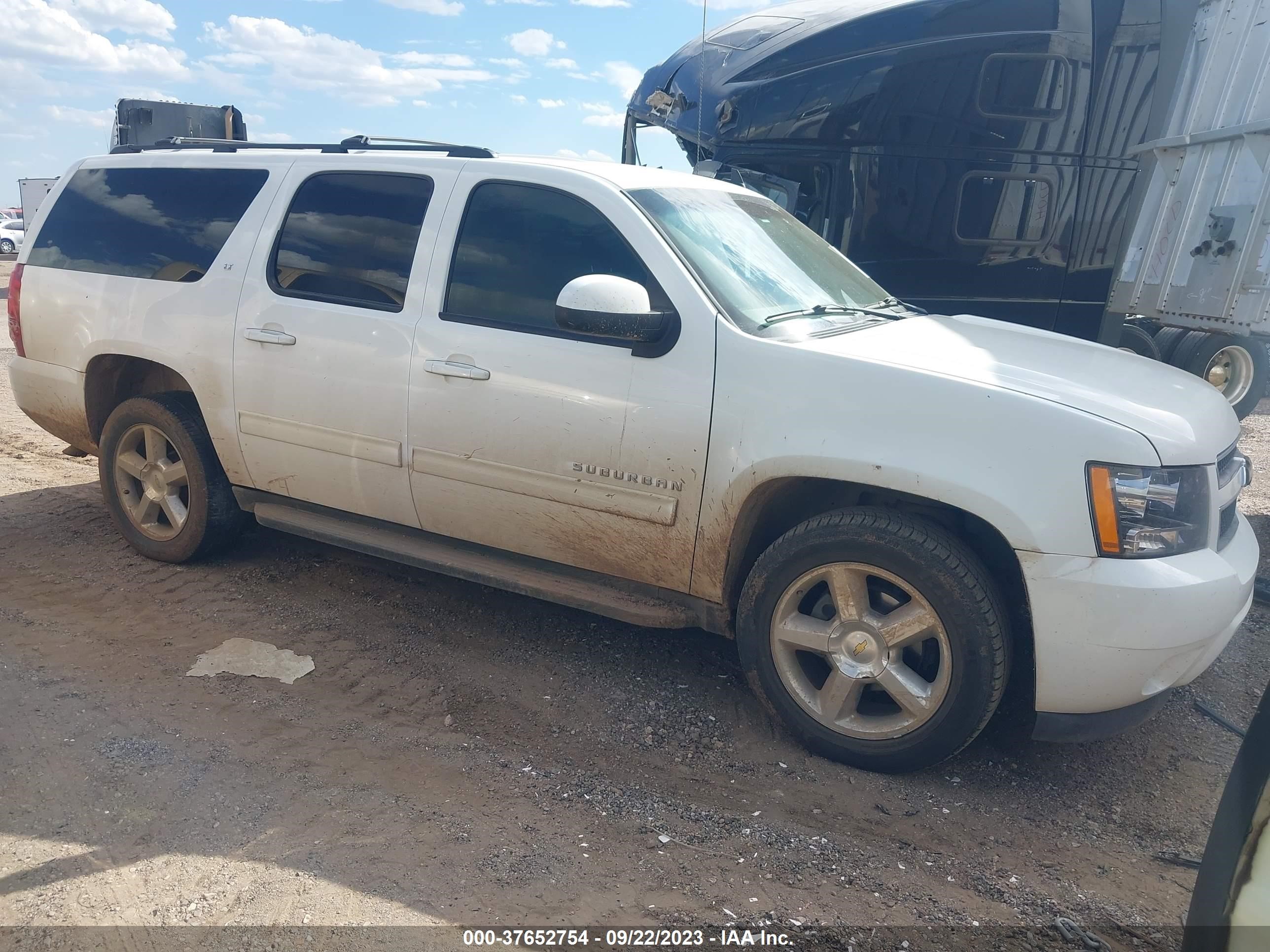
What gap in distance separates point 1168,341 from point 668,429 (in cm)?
675

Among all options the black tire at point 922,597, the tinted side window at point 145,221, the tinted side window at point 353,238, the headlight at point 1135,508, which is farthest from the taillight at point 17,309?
the headlight at point 1135,508

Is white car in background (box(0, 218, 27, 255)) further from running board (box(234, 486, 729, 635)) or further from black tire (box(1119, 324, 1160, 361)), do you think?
black tire (box(1119, 324, 1160, 361))

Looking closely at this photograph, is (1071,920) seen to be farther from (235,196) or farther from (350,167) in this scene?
(235,196)

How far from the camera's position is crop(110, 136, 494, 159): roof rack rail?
4.22 meters

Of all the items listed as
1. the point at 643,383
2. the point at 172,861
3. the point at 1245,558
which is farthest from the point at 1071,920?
the point at 172,861

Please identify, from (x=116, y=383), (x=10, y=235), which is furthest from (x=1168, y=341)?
(x=10, y=235)

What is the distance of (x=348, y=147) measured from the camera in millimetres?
4586

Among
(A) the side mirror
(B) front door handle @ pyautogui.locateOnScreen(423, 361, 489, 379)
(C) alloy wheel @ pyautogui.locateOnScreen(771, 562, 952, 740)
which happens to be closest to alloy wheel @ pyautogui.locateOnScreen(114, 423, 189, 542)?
(B) front door handle @ pyautogui.locateOnScreen(423, 361, 489, 379)

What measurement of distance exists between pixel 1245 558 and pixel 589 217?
8.34ft

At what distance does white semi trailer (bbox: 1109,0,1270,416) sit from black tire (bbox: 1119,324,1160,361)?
0.84 metres

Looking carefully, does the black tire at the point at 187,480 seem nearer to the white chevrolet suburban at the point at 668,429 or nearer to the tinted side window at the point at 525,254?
the white chevrolet suburban at the point at 668,429

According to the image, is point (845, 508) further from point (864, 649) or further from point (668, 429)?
point (668, 429)

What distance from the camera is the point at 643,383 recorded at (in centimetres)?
346

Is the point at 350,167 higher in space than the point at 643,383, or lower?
higher
